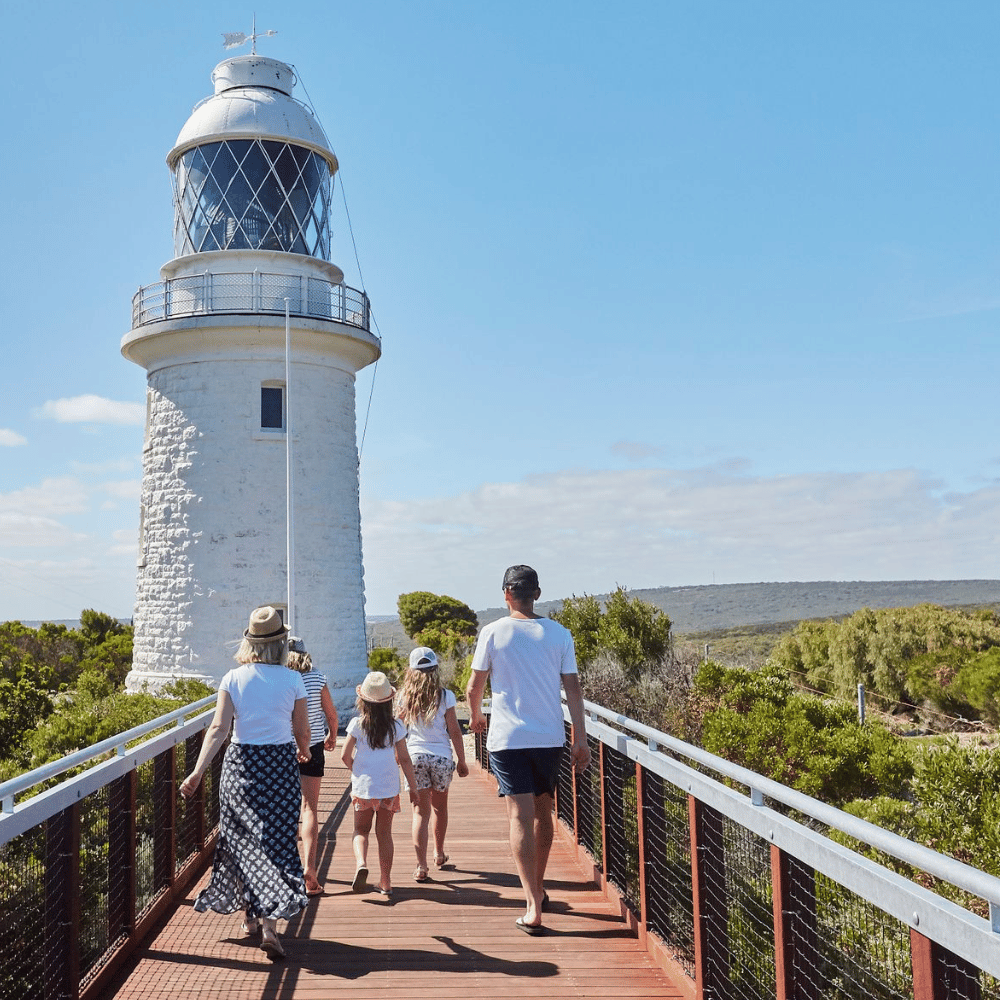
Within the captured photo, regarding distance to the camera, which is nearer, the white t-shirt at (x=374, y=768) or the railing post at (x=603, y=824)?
the railing post at (x=603, y=824)

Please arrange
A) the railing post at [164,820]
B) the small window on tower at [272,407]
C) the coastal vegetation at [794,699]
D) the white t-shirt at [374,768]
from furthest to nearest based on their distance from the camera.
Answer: the small window on tower at [272,407] → the coastal vegetation at [794,699] → the white t-shirt at [374,768] → the railing post at [164,820]

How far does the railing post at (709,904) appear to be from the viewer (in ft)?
13.0

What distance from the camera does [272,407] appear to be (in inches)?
659

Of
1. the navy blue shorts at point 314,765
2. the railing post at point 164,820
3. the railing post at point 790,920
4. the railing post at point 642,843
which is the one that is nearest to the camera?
the railing post at point 790,920

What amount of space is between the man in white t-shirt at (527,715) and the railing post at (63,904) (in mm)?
1858

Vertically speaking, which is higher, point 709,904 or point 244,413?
point 244,413

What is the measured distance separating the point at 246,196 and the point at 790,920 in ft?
51.2

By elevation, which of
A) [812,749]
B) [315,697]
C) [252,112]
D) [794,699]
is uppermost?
[252,112]

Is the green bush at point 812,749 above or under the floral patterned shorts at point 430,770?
under

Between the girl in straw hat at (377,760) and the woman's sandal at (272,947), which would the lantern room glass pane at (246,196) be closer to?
the girl in straw hat at (377,760)

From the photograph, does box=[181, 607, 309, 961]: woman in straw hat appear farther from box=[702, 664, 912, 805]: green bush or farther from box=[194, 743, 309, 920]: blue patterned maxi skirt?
box=[702, 664, 912, 805]: green bush

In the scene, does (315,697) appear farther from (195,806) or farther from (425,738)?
(195,806)

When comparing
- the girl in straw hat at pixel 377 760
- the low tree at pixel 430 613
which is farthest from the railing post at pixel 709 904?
the low tree at pixel 430 613

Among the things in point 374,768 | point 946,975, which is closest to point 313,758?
point 374,768
